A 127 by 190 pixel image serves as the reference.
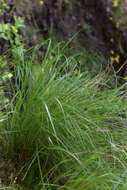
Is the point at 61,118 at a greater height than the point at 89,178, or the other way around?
the point at 61,118

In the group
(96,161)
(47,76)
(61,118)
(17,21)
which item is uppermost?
(17,21)

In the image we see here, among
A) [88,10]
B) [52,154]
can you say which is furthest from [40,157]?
[88,10]

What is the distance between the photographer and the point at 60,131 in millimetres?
2365

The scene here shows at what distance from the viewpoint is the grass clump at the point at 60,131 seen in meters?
2.30

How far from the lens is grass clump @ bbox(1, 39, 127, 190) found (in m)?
2.30

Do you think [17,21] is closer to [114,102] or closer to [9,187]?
[114,102]

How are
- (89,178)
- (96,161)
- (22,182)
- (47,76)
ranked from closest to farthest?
(89,178) < (96,161) < (22,182) < (47,76)

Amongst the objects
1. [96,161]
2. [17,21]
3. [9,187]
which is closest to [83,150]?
[96,161]

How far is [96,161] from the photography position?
7.32 feet

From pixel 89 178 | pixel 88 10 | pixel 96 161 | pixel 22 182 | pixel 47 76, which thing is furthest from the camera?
pixel 88 10

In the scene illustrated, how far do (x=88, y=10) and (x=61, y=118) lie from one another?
3.11 m

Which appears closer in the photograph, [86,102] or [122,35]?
[86,102]

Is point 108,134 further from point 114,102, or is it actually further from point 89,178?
point 89,178

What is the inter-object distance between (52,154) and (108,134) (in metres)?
0.37
